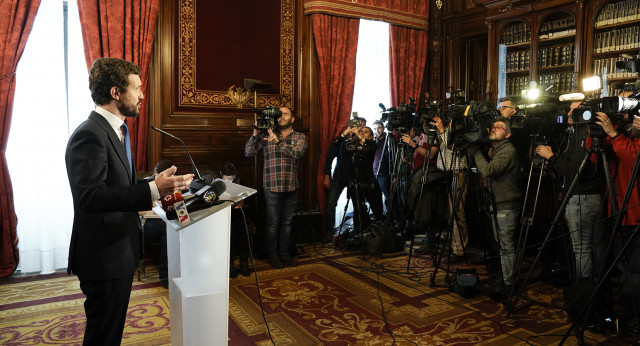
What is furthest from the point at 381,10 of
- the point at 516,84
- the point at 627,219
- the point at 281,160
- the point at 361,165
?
the point at 627,219

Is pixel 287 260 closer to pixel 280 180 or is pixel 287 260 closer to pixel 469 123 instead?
pixel 280 180

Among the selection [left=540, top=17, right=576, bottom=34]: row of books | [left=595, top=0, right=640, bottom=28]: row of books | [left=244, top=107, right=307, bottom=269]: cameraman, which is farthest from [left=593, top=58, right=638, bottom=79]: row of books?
[left=244, top=107, right=307, bottom=269]: cameraman

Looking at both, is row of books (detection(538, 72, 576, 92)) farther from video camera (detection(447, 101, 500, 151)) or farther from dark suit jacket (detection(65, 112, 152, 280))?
dark suit jacket (detection(65, 112, 152, 280))

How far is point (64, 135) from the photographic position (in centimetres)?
425

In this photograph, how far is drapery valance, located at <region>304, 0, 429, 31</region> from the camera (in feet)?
17.9

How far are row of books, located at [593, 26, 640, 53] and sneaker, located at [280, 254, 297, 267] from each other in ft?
12.3

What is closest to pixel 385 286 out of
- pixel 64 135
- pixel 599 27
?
pixel 64 135

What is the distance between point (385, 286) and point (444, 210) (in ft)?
3.88

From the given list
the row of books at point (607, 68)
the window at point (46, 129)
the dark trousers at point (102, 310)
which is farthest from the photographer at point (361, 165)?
the dark trousers at point (102, 310)

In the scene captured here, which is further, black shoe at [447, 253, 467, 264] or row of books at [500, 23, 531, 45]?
row of books at [500, 23, 531, 45]

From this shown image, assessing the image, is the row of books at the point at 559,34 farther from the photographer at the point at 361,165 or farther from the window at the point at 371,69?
the photographer at the point at 361,165

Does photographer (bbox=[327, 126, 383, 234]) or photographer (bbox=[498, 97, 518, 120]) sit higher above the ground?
photographer (bbox=[498, 97, 518, 120])

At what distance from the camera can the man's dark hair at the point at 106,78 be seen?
1.73 m

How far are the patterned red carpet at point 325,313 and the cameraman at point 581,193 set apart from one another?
414 mm
